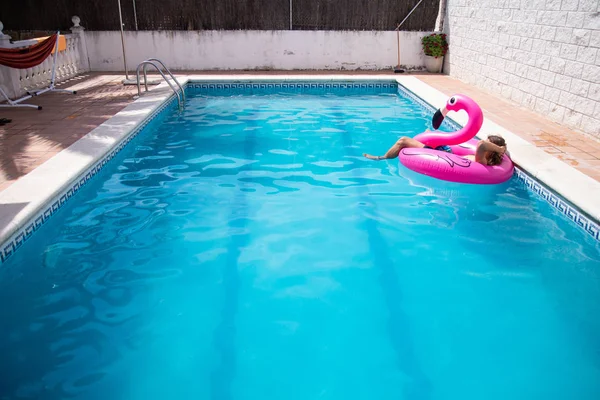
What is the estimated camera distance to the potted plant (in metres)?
11.5

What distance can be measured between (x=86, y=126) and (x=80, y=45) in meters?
6.09

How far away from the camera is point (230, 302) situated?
332 cm

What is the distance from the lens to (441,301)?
3334 mm

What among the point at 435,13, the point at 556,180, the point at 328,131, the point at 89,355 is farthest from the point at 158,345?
the point at 435,13

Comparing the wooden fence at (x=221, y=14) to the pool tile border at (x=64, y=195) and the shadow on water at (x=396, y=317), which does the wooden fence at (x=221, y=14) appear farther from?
the shadow on water at (x=396, y=317)

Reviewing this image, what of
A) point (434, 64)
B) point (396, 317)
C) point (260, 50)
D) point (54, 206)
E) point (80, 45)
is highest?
point (80, 45)

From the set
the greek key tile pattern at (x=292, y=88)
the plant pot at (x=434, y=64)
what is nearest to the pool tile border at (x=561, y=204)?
the greek key tile pattern at (x=292, y=88)

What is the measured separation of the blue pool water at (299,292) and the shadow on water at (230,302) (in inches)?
0.5

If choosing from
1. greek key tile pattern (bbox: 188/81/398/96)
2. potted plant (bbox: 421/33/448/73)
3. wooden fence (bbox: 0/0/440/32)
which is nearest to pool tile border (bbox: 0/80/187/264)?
greek key tile pattern (bbox: 188/81/398/96)

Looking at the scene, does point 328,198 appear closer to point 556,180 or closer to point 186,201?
point 186,201

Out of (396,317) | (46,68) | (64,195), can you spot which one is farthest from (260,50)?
(396,317)

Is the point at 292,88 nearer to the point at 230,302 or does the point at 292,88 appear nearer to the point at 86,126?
the point at 86,126

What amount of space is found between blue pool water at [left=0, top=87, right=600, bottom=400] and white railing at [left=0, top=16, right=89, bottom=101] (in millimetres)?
3478

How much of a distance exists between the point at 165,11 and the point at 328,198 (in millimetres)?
9153
